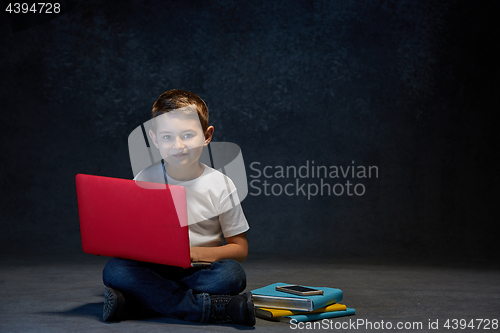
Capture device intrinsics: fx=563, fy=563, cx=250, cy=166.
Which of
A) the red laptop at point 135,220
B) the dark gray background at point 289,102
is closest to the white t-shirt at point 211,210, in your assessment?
the red laptop at point 135,220

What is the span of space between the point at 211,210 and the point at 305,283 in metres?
0.80

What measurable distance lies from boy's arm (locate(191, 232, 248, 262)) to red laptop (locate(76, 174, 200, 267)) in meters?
0.14

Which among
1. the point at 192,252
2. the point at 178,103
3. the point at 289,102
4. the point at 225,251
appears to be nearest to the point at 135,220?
the point at 192,252

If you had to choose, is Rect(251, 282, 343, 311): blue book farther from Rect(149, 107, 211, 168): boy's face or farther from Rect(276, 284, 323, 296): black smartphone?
Rect(149, 107, 211, 168): boy's face

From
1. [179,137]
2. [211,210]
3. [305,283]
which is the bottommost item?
[305,283]

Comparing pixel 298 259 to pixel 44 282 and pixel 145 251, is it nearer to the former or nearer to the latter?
pixel 44 282

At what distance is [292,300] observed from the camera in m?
1.65

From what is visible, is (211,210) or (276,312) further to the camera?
(211,210)

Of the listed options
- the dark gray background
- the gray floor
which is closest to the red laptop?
the gray floor

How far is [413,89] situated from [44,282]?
2.39 meters

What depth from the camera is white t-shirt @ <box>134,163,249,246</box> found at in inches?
69.1

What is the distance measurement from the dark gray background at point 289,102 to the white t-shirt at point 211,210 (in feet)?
5.61

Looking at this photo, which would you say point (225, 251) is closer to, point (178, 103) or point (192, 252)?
point (192, 252)

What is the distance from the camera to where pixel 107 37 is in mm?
3529
